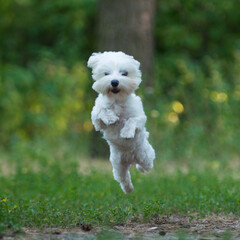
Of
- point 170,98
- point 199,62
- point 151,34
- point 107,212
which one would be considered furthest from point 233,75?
point 107,212

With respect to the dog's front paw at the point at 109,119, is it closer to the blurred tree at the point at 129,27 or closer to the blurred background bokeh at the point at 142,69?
the blurred background bokeh at the point at 142,69

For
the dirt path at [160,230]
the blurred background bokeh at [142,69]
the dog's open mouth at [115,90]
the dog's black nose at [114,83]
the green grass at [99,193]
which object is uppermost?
the blurred background bokeh at [142,69]

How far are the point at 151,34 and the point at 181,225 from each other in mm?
A: 7503

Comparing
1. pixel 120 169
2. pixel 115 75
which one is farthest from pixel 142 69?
pixel 115 75

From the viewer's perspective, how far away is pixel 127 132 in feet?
21.7

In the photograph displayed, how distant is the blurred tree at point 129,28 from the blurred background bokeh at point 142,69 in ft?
0.07

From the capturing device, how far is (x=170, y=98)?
14.9 meters

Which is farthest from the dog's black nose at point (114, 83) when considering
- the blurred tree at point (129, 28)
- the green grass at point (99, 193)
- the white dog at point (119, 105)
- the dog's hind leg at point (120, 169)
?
the blurred tree at point (129, 28)

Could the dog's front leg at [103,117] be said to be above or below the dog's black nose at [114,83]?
below

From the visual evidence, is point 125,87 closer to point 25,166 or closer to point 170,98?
point 25,166

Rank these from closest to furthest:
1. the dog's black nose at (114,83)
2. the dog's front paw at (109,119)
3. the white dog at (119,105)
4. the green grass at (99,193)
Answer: the dog's black nose at (114,83) < the white dog at (119,105) < the dog's front paw at (109,119) < the green grass at (99,193)

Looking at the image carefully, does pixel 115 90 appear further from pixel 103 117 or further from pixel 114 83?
pixel 103 117

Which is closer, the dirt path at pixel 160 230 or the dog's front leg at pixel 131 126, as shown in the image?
the dirt path at pixel 160 230

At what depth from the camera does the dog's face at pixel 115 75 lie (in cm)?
648
